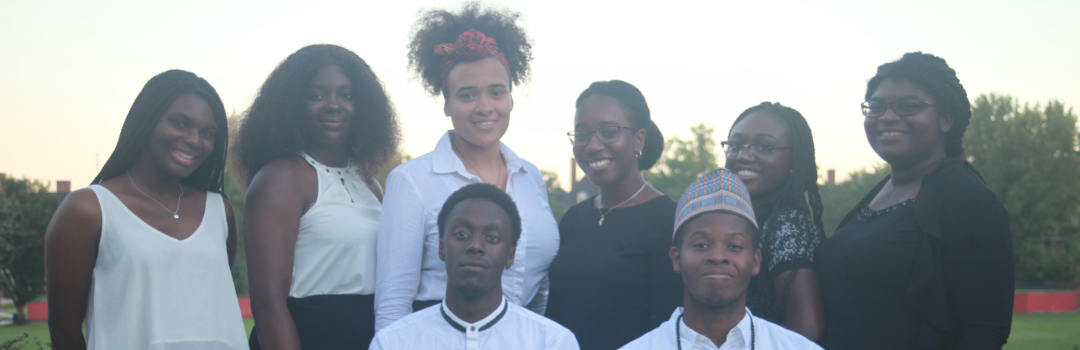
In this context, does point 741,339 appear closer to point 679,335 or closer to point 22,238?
point 679,335

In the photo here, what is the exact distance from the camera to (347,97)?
4.25m

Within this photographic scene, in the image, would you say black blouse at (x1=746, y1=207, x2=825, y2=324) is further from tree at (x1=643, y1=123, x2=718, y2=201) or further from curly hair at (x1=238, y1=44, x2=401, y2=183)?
tree at (x1=643, y1=123, x2=718, y2=201)

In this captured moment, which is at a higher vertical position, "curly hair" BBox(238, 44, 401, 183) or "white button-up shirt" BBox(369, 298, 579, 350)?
"curly hair" BBox(238, 44, 401, 183)

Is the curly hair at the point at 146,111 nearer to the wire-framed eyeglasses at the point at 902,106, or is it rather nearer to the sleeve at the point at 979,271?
the wire-framed eyeglasses at the point at 902,106

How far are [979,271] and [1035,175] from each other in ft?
165

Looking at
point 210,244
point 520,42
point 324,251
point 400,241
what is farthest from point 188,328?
point 520,42

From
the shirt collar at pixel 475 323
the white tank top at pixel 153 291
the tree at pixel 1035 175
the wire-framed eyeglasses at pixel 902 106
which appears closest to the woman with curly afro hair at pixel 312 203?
the white tank top at pixel 153 291

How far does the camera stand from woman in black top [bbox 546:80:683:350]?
3.84 meters

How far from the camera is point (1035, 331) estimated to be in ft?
87.9

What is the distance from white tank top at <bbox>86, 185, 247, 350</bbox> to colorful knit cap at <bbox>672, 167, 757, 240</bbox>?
2.39 meters

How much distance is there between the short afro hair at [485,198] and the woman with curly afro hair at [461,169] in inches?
5.3

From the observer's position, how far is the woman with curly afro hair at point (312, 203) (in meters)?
3.65

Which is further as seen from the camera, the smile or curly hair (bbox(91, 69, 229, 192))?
the smile

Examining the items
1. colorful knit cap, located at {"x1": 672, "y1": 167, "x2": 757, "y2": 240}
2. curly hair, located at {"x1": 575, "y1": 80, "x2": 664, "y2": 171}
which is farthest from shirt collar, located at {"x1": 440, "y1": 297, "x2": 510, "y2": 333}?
curly hair, located at {"x1": 575, "y1": 80, "x2": 664, "y2": 171}
